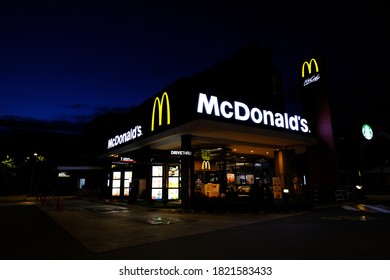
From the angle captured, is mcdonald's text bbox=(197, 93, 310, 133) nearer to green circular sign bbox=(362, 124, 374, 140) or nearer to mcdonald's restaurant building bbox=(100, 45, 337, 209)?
mcdonald's restaurant building bbox=(100, 45, 337, 209)

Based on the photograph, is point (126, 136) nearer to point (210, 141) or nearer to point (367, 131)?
point (210, 141)

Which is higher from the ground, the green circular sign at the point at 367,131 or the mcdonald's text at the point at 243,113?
the green circular sign at the point at 367,131

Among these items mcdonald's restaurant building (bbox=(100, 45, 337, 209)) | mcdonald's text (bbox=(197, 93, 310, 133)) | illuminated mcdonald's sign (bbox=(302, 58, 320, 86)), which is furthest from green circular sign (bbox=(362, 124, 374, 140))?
mcdonald's text (bbox=(197, 93, 310, 133))

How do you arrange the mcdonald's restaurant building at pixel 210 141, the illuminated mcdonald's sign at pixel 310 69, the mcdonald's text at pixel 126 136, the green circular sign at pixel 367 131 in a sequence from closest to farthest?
the mcdonald's restaurant building at pixel 210 141 → the mcdonald's text at pixel 126 136 → the illuminated mcdonald's sign at pixel 310 69 → the green circular sign at pixel 367 131

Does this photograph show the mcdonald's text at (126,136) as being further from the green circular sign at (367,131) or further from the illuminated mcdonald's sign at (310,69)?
the green circular sign at (367,131)

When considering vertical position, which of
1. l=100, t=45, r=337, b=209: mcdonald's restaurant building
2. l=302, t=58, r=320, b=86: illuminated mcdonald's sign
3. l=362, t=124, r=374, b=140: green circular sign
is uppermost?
l=302, t=58, r=320, b=86: illuminated mcdonald's sign

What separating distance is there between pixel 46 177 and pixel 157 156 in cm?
3631

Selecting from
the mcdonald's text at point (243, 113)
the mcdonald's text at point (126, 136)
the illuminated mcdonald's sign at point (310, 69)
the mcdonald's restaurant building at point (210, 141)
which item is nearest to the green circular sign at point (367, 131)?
the mcdonald's restaurant building at point (210, 141)

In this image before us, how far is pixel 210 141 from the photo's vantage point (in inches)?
707

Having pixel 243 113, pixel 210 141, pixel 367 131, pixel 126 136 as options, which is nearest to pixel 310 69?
pixel 367 131

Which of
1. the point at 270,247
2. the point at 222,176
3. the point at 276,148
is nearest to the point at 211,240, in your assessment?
the point at 270,247

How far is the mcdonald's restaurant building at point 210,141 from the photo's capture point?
14.5 m

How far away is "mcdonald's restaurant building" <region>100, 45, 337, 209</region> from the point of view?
14.5 meters

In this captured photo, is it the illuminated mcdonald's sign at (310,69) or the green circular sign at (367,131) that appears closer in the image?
the illuminated mcdonald's sign at (310,69)
